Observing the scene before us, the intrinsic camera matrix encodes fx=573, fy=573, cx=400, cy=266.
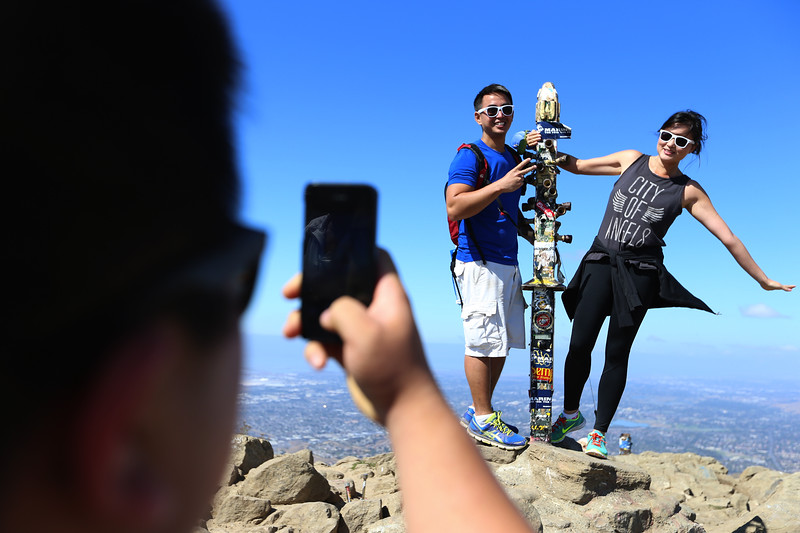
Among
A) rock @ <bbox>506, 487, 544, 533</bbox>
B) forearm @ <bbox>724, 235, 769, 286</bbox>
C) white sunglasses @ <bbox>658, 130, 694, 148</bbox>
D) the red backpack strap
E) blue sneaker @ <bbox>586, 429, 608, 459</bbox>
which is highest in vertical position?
white sunglasses @ <bbox>658, 130, 694, 148</bbox>

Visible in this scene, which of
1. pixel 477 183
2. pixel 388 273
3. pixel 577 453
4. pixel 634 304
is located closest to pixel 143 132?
pixel 388 273

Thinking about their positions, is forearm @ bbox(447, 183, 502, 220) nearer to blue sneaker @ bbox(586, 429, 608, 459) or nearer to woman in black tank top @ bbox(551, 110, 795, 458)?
woman in black tank top @ bbox(551, 110, 795, 458)

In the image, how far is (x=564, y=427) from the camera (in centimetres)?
483

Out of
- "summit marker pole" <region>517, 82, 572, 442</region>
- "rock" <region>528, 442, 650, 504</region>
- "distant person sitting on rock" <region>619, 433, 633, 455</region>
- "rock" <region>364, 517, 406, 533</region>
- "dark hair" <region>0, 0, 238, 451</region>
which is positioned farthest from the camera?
"distant person sitting on rock" <region>619, 433, 633, 455</region>

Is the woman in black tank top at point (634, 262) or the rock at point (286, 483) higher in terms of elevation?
the woman in black tank top at point (634, 262)

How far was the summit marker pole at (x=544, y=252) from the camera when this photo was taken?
4781 mm

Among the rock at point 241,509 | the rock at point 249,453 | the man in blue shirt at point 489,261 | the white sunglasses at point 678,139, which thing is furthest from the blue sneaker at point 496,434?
the white sunglasses at point 678,139

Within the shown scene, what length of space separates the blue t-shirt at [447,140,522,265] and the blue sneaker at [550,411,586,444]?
1429mm

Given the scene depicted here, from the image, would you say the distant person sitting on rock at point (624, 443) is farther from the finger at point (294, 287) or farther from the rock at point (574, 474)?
the finger at point (294, 287)

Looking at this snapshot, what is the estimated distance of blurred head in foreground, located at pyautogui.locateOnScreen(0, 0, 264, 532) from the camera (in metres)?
0.42

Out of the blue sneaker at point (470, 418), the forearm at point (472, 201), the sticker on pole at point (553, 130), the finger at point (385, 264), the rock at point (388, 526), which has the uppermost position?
the sticker on pole at point (553, 130)

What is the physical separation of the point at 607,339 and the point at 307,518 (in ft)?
8.91

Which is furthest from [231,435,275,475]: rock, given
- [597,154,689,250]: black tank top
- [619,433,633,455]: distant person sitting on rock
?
[619,433,633,455]: distant person sitting on rock

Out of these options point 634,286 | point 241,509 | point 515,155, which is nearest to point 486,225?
point 515,155
